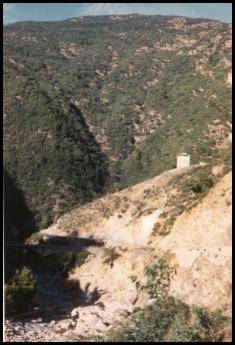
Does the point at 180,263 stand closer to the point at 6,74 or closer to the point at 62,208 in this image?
the point at 62,208

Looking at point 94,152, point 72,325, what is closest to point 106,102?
point 94,152

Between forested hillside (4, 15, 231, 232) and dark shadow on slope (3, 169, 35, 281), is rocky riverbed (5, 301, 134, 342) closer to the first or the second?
forested hillside (4, 15, 231, 232)

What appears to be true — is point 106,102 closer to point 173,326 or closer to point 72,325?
point 72,325

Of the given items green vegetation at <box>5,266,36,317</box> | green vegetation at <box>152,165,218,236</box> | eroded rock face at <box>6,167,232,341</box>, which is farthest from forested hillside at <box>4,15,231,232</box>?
green vegetation at <box>5,266,36,317</box>

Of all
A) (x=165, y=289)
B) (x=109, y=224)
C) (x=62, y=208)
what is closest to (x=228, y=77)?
(x=62, y=208)

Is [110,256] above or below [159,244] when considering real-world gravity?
below

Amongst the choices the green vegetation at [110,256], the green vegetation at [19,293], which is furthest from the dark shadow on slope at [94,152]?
the green vegetation at [19,293]
